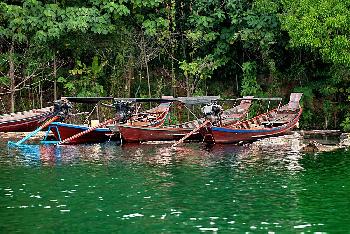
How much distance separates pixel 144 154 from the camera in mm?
27500

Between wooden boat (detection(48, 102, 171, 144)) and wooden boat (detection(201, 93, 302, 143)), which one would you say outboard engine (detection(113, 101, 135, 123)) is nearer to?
wooden boat (detection(48, 102, 171, 144))

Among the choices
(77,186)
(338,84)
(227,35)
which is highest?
(227,35)

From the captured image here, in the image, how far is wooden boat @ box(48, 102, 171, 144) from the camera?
3105 centimetres

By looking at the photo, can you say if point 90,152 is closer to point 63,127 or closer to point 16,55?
point 63,127

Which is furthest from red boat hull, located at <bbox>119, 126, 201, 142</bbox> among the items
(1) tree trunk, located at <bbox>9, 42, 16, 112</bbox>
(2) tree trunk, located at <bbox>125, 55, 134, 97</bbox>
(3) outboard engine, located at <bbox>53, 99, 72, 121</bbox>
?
(1) tree trunk, located at <bbox>9, 42, 16, 112</bbox>

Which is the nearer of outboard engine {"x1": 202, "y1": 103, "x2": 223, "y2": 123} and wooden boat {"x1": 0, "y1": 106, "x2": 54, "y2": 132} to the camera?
outboard engine {"x1": 202, "y1": 103, "x2": 223, "y2": 123}

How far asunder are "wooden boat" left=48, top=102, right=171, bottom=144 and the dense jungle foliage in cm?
477

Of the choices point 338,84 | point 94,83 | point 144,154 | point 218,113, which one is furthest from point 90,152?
point 338,84

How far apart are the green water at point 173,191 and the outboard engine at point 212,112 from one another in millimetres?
1705

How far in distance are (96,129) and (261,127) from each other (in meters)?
6.67

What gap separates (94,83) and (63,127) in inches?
299

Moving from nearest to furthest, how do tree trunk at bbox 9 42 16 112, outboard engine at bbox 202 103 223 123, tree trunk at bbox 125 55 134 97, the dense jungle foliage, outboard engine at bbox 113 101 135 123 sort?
outboard engine at bbox 202 103 223 123 < outboard engine at bbox 113 101 135 123 < the dense jungle foliage < tree trunk at bbox 9 42 16 112 < tree trunk at bbox 125 55 134 97

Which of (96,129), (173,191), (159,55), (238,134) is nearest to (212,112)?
(238,134)

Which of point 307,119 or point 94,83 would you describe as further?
point 94,83
